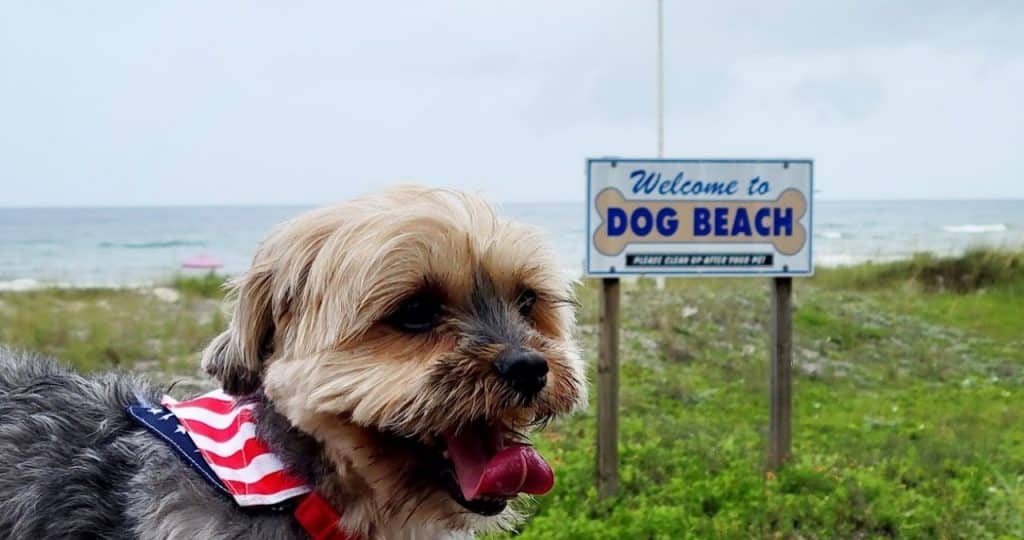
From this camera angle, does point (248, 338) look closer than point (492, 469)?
No

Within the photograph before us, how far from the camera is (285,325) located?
272 centimetres

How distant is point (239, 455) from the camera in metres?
2.62

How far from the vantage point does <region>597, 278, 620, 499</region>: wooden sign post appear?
580cm

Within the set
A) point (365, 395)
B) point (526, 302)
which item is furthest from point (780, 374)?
point (365, 395)

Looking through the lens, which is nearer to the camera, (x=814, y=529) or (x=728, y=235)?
(x=814, y=529)

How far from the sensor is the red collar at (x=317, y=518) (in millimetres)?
2568

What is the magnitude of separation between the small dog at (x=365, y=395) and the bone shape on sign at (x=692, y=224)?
2959 millimetres

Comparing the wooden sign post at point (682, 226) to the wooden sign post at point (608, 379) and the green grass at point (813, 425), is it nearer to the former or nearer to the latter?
the wooden sign post at point (608, 379)

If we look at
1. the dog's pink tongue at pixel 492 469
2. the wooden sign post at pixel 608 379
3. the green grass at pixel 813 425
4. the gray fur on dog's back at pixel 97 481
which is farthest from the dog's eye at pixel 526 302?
the wooden sign post at pixel 608 379

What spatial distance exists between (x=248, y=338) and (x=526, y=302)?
2.70 feet

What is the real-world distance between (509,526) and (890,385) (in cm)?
725

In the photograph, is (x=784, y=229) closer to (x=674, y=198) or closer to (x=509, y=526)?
(x=674, y=198)

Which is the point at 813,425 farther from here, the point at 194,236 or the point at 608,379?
the point at 194,236

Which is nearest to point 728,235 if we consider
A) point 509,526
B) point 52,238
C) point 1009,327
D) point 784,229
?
point 784,229
